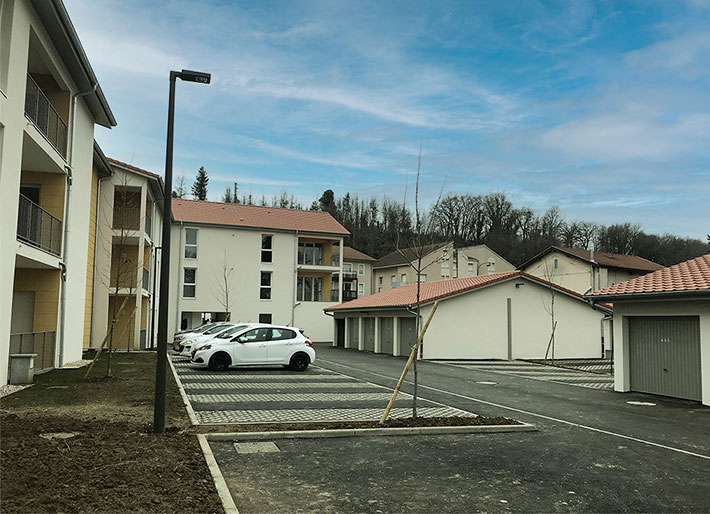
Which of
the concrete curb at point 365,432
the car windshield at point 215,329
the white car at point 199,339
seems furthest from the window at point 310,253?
the concrete curb at point 365,432

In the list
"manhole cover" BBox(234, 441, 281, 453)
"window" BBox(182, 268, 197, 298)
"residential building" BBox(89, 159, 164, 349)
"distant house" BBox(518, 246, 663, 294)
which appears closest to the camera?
"manhole cover" BBox(234, 441, 281, 453)

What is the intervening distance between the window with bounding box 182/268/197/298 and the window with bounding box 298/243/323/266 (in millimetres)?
8668

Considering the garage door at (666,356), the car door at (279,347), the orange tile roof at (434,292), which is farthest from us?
the orange tile roof at (434,292)

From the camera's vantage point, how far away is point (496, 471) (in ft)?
24.0

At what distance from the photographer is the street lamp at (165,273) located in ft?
28.6

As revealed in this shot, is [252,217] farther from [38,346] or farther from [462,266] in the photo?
[38,346]

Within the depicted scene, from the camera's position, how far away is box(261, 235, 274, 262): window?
49.3 m

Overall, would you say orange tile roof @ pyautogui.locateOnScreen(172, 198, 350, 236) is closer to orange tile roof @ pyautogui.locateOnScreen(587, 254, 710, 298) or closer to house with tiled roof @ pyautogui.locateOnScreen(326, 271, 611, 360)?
house with tiled roof @ pyautogui.locateOnScreen(326, 271, 611, 360)

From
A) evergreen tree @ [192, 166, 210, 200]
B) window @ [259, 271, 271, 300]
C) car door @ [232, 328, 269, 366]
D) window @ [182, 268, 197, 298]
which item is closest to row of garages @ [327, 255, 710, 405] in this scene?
window @ [259, 271, 271, 300]

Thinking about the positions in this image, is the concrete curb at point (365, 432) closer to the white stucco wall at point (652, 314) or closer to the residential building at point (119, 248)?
the white stucco wall at point (652, 314)

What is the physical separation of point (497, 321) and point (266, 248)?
23282 millimetres

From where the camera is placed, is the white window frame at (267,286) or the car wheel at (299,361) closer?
the car wheel at (299,361)

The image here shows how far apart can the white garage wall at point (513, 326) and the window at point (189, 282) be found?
22.6 m

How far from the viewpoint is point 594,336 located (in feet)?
110
